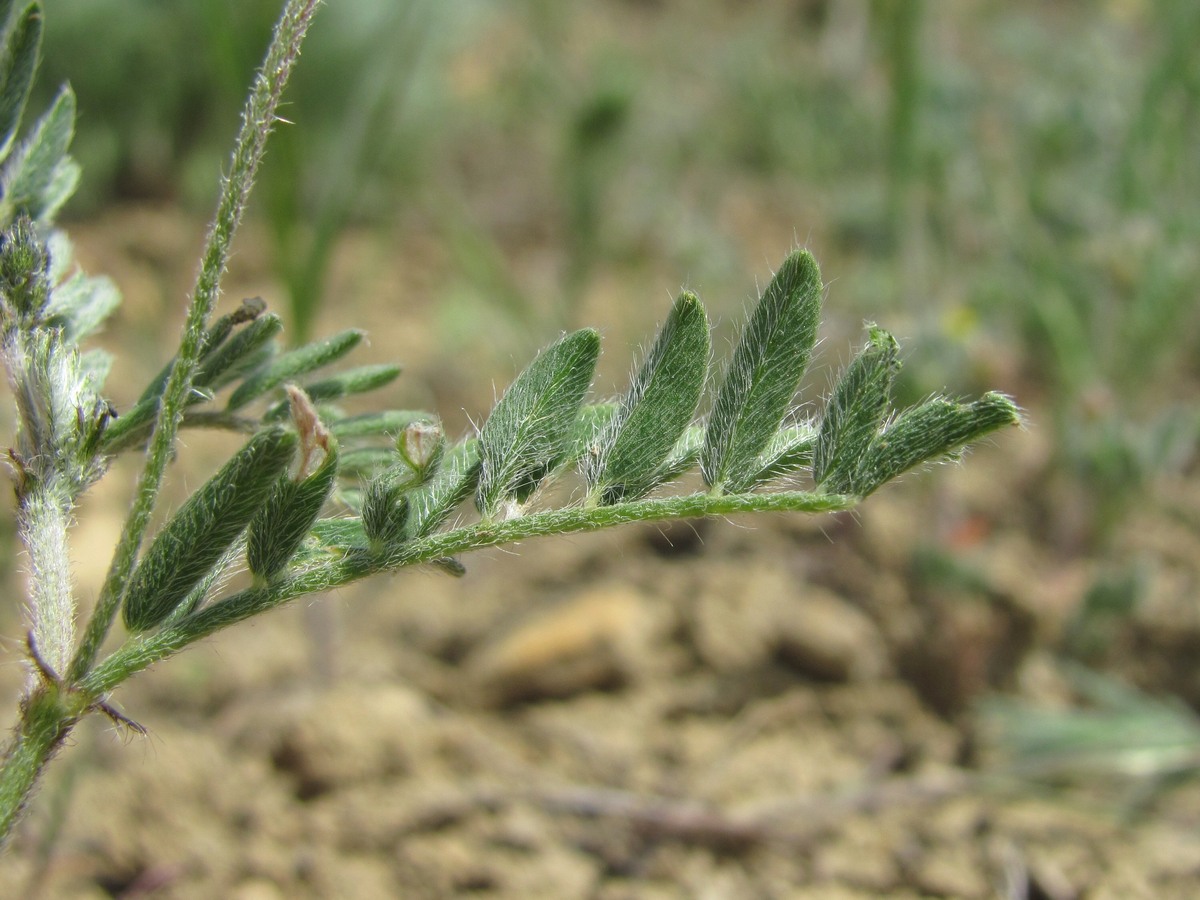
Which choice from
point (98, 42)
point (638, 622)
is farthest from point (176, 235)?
point (638, 622)

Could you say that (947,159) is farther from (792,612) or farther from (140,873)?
(140,873)

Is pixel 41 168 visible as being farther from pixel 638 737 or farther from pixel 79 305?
pixel 638 737

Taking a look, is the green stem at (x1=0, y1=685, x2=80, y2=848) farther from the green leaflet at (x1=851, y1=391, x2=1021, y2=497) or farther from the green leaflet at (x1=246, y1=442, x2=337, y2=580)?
the green leaflet at (x1=851, y1=391, x2=1021, y2=497)

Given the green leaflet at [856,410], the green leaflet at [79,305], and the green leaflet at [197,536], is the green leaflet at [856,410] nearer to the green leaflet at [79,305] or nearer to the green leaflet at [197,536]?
the green leaflet at [197,536]

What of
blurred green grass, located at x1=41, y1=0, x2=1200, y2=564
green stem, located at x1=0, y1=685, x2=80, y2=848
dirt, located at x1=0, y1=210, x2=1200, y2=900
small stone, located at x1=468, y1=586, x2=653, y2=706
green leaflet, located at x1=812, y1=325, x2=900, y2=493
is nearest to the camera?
green stem, located at x1=0, y1=685, x2=80, y2=848

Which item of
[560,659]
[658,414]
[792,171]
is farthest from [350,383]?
[792,171]

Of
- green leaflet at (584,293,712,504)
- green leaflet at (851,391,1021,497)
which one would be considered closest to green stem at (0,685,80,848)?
green leaflet at (584,293,712,504)
